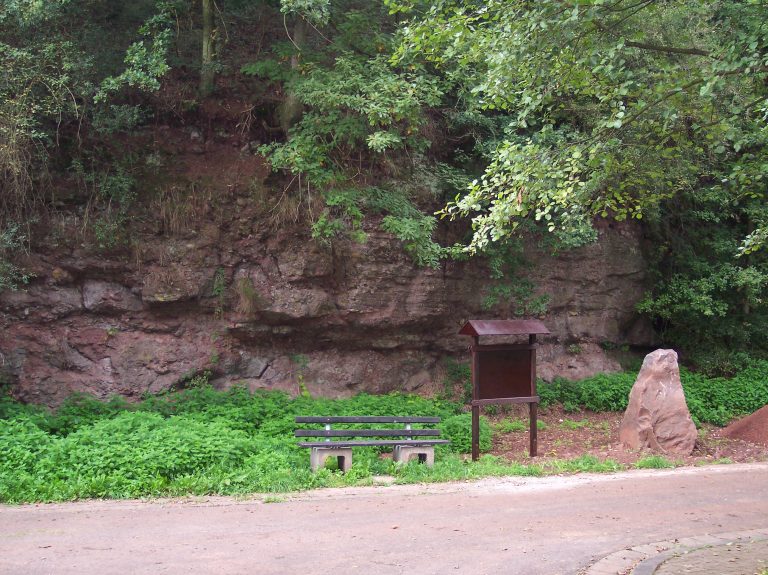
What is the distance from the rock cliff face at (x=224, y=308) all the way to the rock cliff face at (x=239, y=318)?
2 centimetres

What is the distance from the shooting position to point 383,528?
7090mm

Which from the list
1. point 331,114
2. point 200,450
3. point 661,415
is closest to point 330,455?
point 200,450

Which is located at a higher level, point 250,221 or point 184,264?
point 250,221

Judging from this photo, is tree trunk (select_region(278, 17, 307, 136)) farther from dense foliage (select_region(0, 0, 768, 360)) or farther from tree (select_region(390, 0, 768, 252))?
tree (select_region(390, 0, 768, 252))

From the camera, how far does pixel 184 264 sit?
14008 mm

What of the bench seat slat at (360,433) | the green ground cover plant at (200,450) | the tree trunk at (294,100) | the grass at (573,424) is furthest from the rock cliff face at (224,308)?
the bench seat slat at (360,433)

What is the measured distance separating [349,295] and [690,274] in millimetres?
9561

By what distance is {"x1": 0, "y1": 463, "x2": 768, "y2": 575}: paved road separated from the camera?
5.93m

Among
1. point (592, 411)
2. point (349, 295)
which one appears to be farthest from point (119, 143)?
point (592, 411)

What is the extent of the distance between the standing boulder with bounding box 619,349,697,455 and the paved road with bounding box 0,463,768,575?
2.26m

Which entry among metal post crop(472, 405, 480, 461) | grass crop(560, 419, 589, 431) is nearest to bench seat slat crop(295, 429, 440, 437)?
metal post crop(472, 405, 480, 461)

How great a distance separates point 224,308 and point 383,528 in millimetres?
8039

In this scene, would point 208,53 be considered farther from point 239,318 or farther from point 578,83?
point 578,83

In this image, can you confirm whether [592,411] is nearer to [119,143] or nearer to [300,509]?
[300,509]
